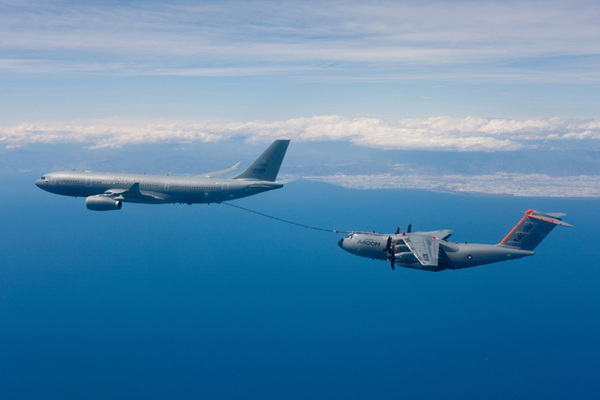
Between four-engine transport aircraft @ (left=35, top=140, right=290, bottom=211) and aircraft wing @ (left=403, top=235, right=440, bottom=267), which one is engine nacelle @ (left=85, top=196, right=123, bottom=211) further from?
aircraft wing @ (left=403, top=235, right=440, bottom=267)

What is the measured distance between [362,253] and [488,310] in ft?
376

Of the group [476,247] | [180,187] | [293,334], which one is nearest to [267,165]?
[180,187]

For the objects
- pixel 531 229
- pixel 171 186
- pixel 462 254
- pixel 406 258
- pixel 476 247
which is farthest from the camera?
pixel 171 186

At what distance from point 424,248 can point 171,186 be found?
46507 mm

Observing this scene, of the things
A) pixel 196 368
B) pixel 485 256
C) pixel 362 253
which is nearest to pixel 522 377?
pixel 485 256

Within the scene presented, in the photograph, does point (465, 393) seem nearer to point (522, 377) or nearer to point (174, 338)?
point (522, 377)

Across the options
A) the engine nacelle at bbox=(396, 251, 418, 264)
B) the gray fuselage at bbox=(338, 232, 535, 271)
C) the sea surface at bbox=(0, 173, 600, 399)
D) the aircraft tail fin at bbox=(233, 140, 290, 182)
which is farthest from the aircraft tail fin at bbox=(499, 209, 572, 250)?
the sea surface at bbox=(0, 173, 600, 399)

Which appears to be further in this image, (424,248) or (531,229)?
(531,229)

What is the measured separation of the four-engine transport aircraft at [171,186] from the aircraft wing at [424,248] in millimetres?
27298

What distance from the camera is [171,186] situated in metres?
71.6

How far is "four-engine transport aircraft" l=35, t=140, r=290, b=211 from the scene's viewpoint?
2790 inches

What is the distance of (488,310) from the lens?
14862 cm

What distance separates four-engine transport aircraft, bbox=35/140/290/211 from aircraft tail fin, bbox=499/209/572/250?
1524 inches

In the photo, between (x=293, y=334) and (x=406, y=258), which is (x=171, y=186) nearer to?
(x=406, y=258)
